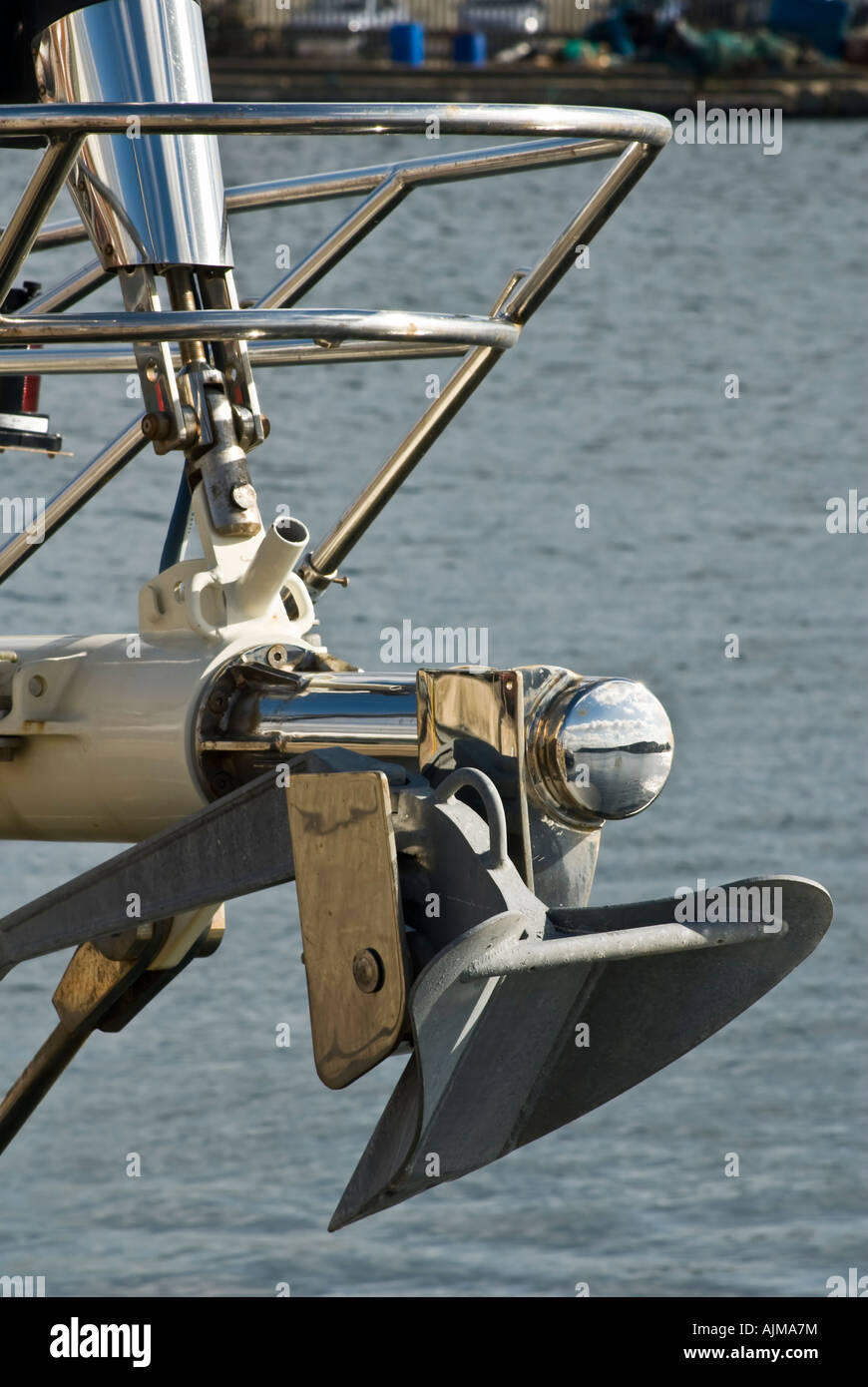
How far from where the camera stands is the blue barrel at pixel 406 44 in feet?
169

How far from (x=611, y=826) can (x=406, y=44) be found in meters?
44.4

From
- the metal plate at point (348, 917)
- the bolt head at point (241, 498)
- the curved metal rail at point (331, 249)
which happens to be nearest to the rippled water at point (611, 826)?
the curved metal rail at point (331, 249)

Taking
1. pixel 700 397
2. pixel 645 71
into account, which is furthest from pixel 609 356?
pixel 645 71

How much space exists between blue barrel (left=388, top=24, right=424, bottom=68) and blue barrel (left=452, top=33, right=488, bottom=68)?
3.32 feet

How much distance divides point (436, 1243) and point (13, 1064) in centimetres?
138

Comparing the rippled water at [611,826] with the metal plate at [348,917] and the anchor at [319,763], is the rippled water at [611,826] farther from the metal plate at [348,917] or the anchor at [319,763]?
the metal plate at [348,917]

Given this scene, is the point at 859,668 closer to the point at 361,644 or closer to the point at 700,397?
the point at 361,644

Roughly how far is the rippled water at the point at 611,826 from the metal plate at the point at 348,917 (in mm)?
2904

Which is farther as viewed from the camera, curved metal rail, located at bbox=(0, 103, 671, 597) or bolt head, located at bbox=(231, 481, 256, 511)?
bolt head, located at bbox=(231, 481, 256, 511)

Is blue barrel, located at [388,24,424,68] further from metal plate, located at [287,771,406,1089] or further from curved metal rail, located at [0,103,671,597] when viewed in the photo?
metal plate, located at [287,771,406,1089]

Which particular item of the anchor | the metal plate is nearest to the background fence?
the anchor

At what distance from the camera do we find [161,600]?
358 centimetres

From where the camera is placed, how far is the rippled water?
6.10 m

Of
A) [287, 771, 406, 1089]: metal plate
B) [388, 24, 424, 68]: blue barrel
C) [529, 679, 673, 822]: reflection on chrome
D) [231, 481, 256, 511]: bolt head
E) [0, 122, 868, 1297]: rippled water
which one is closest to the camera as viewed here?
[287, 771, 406, 1089]: metal plate
